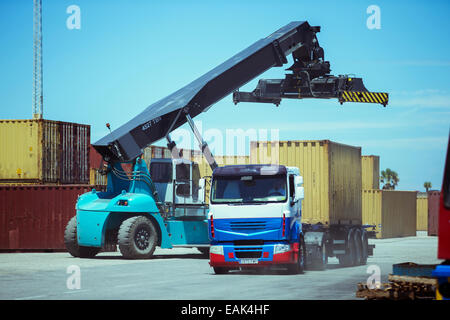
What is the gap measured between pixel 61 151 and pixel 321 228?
16878mm

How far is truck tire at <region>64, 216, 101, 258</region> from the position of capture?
81.1ft

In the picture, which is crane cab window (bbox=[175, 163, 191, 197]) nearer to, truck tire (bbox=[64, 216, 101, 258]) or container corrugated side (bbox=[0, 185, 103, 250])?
truck tire (bbox=[64, 216, 101, 258])

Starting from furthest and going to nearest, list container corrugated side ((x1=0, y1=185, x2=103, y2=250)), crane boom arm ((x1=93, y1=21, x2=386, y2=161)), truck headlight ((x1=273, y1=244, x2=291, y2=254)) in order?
container corrugated side ((x1=0, y1=185, x2=103, y2=250))
crane boom arm ((x1=93, y1=21, x2=386, y2=161))
truck headlight ((x1=273, y1=244, x2=291, y2=254))

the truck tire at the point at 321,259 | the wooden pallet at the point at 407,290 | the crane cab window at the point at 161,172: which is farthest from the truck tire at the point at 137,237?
the wooden pallet at the point at 407,290

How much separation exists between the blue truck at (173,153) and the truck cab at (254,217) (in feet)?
16.5

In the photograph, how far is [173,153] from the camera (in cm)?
2516

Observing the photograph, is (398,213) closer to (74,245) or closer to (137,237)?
(137,237)

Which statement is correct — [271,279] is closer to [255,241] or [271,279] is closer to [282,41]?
[255,241]

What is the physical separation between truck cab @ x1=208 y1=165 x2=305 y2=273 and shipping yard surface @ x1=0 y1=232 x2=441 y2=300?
0.48 metres

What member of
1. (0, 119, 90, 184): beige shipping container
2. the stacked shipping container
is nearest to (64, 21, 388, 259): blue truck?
the stacked shipping container

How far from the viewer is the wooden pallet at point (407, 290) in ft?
37.3

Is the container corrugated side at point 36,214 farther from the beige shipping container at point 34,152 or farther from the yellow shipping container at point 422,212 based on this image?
the yellow shipping container at point 422,212

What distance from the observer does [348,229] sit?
79.8 ft
